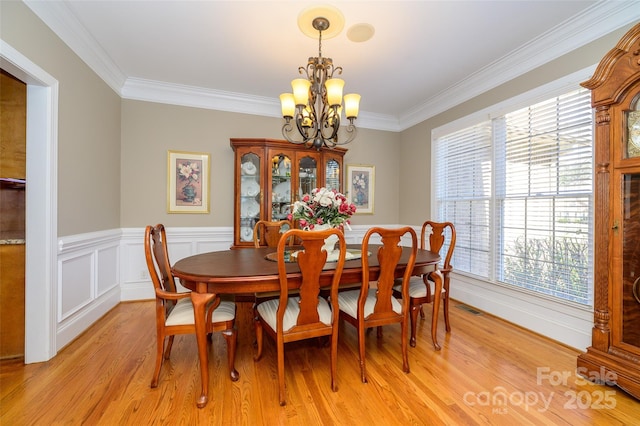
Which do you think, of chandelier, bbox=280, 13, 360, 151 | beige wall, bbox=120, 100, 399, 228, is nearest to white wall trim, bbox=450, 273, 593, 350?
chandelier, bbox=280, 13, 360, 151

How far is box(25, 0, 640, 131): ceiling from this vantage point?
81.4 inches

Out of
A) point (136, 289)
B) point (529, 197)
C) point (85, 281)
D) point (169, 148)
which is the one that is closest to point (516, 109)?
point (529, 197)

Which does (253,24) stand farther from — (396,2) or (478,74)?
(478,74)

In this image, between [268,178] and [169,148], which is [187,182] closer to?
[169,148]

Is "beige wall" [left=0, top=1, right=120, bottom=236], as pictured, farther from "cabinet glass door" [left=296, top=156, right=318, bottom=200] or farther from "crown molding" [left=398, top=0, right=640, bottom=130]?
"crown molding" [left=398, top=0, right=640, bottom=130]

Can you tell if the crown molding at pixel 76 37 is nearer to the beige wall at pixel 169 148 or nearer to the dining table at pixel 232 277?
the beige wall at pixel 169 148

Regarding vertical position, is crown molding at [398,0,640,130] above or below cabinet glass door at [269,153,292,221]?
above

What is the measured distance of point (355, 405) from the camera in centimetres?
161

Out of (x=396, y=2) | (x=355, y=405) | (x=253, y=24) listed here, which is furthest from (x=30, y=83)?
(x=355, y=405)

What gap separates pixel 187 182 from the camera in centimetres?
351

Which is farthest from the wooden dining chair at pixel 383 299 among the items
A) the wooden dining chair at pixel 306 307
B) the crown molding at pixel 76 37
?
the crown molding at pixel 76 37

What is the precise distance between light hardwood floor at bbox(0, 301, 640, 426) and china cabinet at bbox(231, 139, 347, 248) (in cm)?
149

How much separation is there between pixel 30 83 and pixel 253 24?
1630mm

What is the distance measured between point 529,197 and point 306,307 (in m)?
2.39
